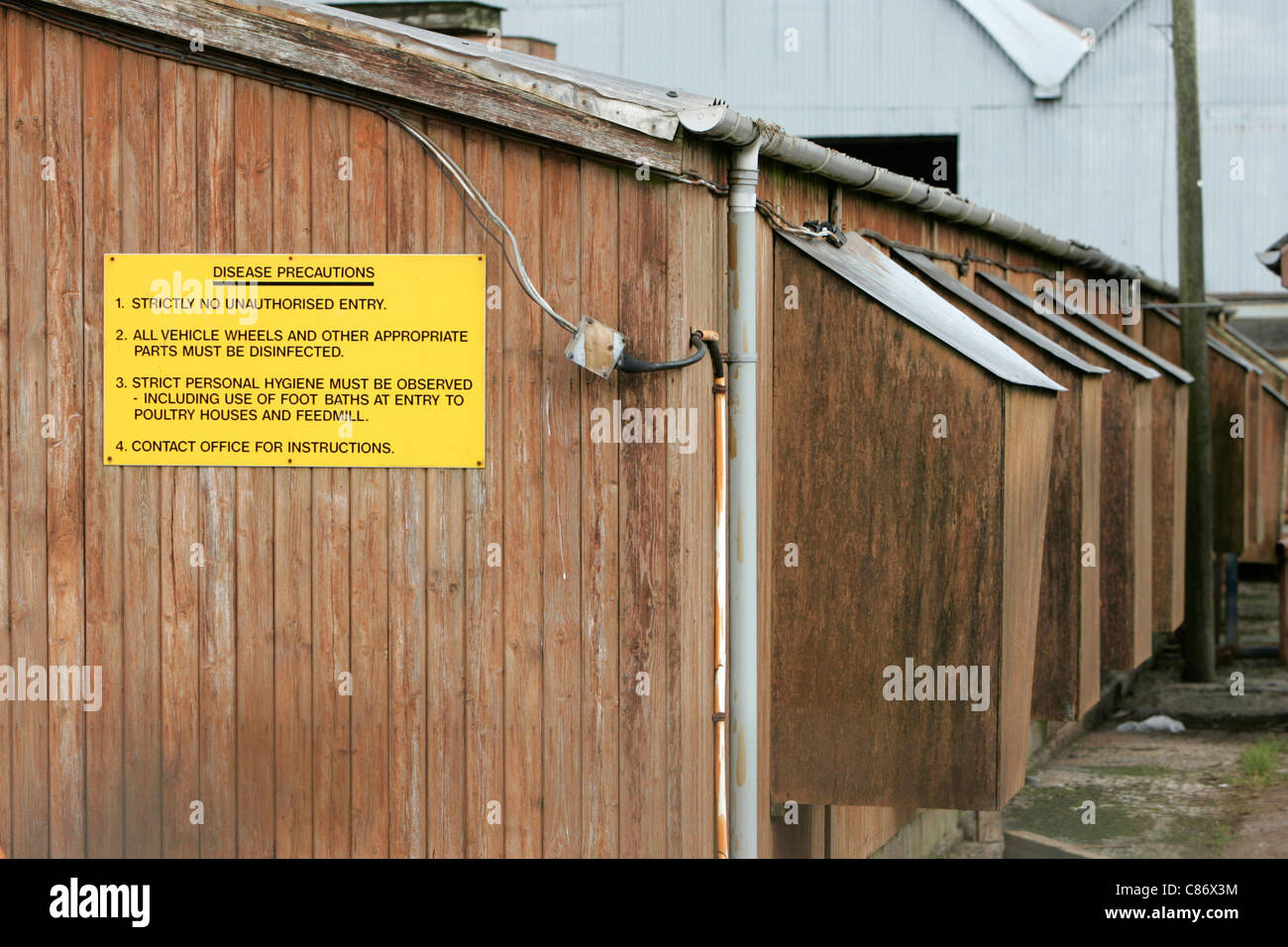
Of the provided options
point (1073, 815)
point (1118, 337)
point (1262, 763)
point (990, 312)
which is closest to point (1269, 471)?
point (1262, 763)

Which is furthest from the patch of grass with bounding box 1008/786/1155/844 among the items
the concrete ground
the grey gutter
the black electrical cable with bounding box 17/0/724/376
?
the black electrical cable with bounding box 17/0/724/376

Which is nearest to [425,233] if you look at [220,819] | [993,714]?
[220,819]

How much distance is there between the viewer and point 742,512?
5457mm

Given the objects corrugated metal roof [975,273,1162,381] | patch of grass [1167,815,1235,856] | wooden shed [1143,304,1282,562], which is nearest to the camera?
corrugated metal roof [975,273,1162,381]

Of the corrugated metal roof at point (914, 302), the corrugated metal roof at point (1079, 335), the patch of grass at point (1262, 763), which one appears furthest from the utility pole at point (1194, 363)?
the corrugated metal roof at point (914, 302)

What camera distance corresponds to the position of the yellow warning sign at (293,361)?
17.5 feet

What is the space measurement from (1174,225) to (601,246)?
19.0m

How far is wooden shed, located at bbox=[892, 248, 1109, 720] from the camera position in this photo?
711 cm

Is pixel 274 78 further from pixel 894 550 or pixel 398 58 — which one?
pixel 894 550

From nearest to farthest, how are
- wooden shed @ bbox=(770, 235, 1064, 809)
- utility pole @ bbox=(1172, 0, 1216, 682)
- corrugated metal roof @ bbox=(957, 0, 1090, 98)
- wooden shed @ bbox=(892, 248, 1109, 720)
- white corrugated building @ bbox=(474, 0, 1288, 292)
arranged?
wooden shed @ bbox=(770, 235, 1064, 809), wooden shed @ bbox=(892, 248, 1109, 720), utility pole @ bbox=(1172, 0, 1216, 682), white corrugated building @ bbox=(474, 0, 1288, 292), corrugated metal roof @ bbox=(957, 0, 1090, 98)

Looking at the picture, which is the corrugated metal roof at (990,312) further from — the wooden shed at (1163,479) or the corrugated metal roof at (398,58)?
the wooden shed at (1163,479)

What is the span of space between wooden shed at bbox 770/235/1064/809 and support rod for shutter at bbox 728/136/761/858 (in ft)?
1.03

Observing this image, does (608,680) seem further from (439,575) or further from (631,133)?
(631,133)

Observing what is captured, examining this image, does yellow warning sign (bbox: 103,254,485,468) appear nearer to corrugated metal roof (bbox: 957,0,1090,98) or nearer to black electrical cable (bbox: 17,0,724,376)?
black electrical cable (bbox: 17,0,724,376)
